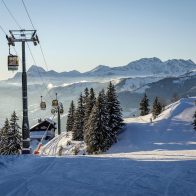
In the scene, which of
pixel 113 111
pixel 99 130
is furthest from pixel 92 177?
pixel 113 111

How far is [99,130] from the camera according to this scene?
59156 millimetres

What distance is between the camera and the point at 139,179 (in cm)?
1149

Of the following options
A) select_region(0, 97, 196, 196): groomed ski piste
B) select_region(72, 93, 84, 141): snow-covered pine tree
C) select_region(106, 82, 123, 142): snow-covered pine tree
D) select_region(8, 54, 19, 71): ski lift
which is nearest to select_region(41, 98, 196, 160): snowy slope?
select_region(106, 82, 123, 142): snow-covered pine tree

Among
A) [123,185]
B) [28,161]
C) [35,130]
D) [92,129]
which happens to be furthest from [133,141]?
[35,130]

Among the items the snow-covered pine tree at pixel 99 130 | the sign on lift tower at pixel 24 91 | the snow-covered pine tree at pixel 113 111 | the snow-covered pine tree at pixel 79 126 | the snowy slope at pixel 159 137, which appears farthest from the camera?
the snow-covered pine tree at pixel 79 126

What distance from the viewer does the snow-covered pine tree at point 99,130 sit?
58.3 meters

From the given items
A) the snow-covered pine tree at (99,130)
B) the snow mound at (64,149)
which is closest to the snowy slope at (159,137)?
the snow mound at (64,149)

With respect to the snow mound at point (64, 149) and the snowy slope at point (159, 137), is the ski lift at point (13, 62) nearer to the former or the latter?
the snowy slope at point (159, 137)

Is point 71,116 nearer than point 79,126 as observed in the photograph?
No

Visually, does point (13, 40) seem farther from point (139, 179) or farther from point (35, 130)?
point (35, 130)

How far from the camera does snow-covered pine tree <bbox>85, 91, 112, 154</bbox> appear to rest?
5826cm

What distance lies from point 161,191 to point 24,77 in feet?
61.0

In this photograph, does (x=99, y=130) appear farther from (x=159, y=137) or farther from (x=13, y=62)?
(x=13, y=62)

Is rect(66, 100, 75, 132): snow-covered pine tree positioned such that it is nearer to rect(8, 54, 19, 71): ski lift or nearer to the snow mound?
the snow mound
